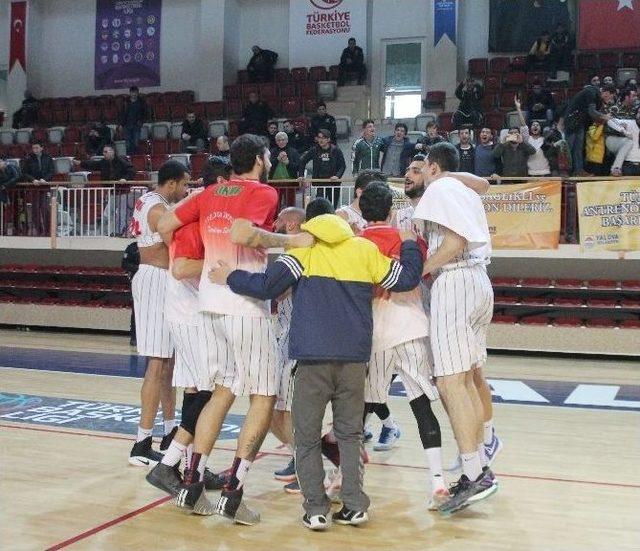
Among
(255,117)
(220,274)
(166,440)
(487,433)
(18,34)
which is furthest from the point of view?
(18,34)

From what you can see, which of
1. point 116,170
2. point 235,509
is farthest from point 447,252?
point 116,170

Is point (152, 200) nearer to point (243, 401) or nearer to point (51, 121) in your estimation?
point (243, 401)

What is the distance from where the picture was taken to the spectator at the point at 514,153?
11.6 metres

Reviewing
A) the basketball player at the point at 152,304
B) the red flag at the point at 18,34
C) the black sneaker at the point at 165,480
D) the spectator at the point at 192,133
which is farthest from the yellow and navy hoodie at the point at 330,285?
the red flag at the point at 18,34

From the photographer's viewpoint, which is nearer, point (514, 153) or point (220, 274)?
point (220, 274)

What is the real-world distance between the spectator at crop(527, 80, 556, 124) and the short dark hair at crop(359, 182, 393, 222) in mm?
10620

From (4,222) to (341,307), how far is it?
12342 millimetres

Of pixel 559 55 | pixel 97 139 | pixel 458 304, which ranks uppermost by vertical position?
pixel 559 55

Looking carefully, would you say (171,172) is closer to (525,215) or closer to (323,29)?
(525,215)

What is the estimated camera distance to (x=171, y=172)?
5176 mm

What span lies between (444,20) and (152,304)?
15.3 m

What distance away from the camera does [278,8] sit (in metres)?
20.9

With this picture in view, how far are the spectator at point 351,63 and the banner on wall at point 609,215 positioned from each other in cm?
890

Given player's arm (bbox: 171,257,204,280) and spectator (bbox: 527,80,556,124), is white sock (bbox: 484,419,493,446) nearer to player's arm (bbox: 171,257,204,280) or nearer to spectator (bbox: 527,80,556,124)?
player's arm (bbox: 171,257,204,280)
